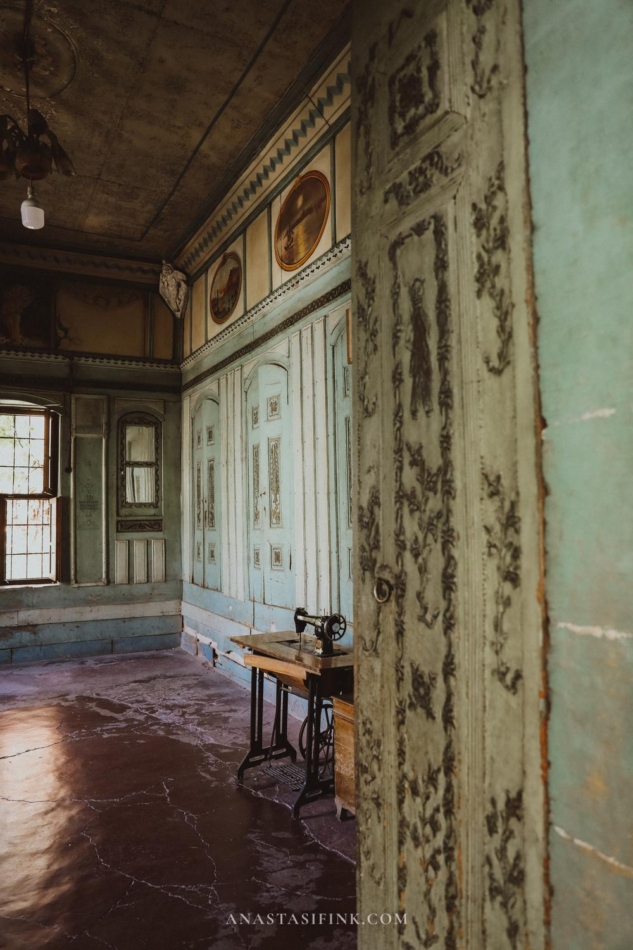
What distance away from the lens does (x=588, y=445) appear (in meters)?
1.34

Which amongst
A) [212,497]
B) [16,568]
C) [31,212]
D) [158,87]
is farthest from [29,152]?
[16,568]

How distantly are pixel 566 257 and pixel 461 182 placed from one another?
39 centimetres

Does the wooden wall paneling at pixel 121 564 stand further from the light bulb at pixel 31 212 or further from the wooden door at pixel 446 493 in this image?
the wooden door at pixel 446 493

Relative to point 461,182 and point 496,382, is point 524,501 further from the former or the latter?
point 461,182

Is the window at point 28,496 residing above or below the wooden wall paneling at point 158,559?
above

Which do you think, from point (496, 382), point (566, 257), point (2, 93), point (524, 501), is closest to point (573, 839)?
point (524, 501)

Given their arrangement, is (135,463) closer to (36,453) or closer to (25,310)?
(36,453)

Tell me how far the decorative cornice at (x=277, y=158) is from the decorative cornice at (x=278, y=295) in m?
A: 1.16

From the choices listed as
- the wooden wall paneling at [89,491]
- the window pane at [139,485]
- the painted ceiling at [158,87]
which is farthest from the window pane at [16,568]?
the painted ceiling at [158,87]

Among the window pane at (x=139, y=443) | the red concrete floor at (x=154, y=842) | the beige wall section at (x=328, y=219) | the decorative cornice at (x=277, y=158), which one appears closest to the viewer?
the red concrete floor at (x=154, y=842)

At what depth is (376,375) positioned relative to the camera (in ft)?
6.17

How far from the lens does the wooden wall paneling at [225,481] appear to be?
7328 millimetres

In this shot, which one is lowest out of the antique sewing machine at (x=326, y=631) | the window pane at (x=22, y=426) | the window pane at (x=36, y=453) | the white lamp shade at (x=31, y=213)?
the antique sewing machine at (x=326, y=631)

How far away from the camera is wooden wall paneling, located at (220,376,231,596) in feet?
24.0
